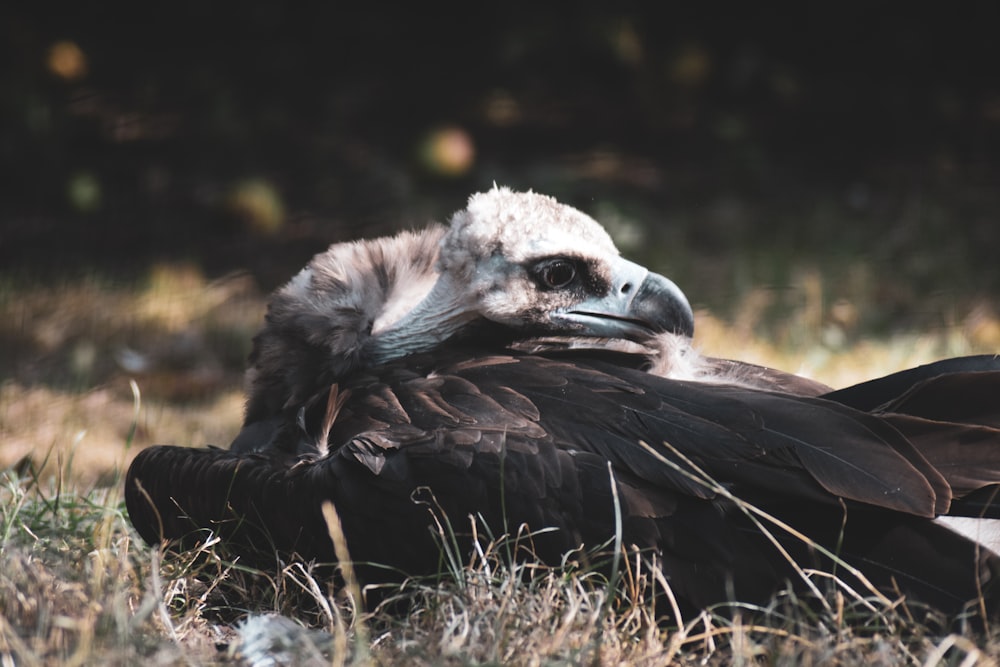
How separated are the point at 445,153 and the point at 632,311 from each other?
354 cm

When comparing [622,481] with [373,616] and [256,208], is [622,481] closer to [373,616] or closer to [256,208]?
[373,616]

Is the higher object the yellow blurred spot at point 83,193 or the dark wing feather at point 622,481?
the yellow blurred spot at point 83,193

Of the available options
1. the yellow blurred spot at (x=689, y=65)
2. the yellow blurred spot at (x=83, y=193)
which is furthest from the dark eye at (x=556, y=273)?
the yellow blurred spot at (x=689, y=65)

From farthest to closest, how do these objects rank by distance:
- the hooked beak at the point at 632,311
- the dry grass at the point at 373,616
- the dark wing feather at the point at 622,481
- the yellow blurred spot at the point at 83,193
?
1. the yellow blurred spot at the point at 83,193
2. the hooked beak at the point at 632,311
3. the dark wing feather at the point at 622,481
4. the dry grass at the point at 373,616

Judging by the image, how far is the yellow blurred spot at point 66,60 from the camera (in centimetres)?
619

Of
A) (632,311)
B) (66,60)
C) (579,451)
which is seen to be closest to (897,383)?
(632,311)

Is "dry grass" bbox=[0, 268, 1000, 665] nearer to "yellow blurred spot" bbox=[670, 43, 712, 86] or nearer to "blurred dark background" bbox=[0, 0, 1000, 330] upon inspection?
"blurred dark background" bbox=[0, 0, 1000, 330]

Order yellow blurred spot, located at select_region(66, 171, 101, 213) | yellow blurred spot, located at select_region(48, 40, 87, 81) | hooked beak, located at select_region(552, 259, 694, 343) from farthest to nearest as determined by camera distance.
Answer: yellow blurred spot, located at select_region(48, 40, 87, 81) < yellow blurred spot, located at select_region(66, 171, 101, 213) < hooked beak, located at select_region(552, 259, 694, 343)

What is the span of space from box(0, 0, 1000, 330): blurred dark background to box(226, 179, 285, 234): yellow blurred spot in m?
0.01

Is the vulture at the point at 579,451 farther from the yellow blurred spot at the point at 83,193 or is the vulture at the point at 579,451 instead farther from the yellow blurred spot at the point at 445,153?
the yellow blurred spot at the point at 83,193

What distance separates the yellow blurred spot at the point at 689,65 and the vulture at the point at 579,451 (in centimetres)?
393

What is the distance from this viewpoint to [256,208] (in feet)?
18.8

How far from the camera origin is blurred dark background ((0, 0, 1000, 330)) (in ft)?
18.6

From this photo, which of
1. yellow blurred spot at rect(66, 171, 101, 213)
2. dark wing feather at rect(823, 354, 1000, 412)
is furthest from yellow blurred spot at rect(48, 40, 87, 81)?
dark wing feather at rect(823, 354, 1000, 412)
